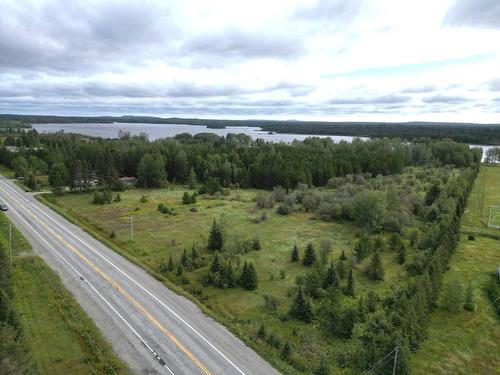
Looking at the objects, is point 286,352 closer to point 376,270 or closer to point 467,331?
point 467,331

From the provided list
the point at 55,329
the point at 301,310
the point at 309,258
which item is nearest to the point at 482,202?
the point at 309,258

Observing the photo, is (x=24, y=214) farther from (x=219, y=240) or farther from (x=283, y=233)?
(x=283, y=233)

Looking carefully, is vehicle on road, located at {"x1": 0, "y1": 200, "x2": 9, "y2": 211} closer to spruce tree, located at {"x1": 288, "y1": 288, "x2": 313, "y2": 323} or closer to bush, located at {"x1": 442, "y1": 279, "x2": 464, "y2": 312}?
spruce tree, located at {"x1": 288, "y1": 288, "x2": 313, "y2": 323}

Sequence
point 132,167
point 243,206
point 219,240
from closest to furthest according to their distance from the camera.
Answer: point 219,240, point 243,206, point 132,167

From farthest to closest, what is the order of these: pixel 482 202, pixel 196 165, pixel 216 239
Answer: pixel 196 165
pixel 482 202
pixel 216 239

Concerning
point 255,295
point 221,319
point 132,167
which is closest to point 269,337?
point 221,319
